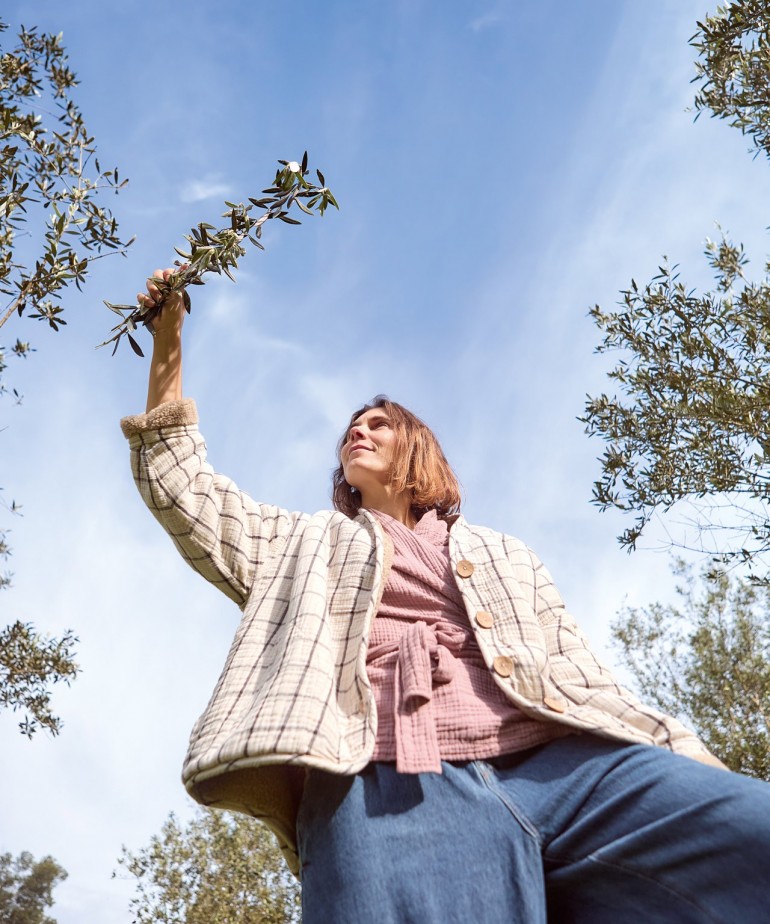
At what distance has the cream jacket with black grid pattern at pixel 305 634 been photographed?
202 centimetres

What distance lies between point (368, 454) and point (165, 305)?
119 centimetres

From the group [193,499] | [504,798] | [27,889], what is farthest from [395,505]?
[27,889]

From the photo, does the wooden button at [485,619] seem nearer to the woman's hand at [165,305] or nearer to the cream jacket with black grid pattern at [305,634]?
the cream jacket with black grid pattern at [305,634]

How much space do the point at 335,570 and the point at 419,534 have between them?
54 cm

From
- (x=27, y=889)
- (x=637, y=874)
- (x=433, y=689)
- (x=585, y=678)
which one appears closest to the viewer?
(x=637, y=874)

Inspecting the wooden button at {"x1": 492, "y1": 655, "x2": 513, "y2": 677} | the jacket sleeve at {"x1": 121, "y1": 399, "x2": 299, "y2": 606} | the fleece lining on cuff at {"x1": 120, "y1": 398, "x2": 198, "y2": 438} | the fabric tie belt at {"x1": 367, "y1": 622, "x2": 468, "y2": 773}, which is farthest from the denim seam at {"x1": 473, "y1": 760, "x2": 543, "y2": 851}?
the fleece lining on cuff at {"x1": 120, "y1": 398, "x2": 198, "y2": 438}

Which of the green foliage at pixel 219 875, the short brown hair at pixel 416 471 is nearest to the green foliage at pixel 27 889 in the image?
the green foliage at pixel 219 875

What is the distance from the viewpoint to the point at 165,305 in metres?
2.53

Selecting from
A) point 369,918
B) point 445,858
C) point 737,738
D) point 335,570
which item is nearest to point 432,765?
point 445,858

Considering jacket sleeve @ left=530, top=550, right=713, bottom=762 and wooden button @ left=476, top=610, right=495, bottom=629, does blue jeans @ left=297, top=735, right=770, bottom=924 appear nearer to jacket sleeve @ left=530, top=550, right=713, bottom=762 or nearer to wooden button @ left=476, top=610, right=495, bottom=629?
jacket sleeve @ left=530, top=550, right=713, bottom=762

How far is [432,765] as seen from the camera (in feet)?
6.59

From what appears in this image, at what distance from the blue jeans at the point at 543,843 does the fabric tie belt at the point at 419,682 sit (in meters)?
0.07

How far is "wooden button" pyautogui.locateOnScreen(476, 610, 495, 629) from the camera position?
2479 millimetres

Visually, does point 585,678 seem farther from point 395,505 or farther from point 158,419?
point 158,419
